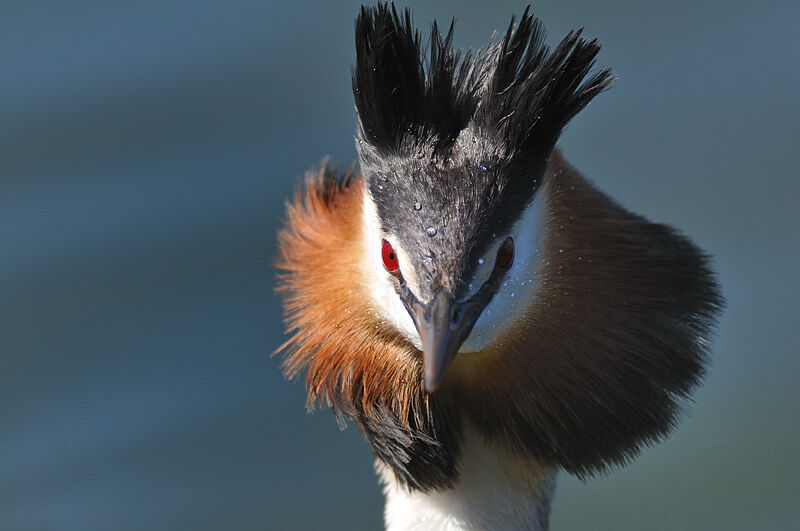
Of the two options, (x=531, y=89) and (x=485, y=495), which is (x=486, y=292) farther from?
(x=485, y=495)

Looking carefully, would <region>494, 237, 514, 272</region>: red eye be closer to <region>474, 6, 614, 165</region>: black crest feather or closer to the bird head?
the bird head

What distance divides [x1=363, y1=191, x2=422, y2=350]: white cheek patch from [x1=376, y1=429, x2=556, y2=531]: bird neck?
42 centimetres

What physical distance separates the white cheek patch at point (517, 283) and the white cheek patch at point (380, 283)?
0.44 ft

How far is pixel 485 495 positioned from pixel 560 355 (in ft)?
1.69

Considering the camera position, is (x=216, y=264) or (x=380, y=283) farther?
(x=216, y=264)

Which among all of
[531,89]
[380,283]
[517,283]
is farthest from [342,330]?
[531,89]

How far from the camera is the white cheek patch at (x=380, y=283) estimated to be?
8.10 ft

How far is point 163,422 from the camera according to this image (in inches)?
169

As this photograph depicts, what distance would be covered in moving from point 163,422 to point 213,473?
0.89 ft

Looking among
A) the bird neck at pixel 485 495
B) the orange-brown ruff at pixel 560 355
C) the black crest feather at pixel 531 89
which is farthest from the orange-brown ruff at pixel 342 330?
the black crest feather at pixel 531 89

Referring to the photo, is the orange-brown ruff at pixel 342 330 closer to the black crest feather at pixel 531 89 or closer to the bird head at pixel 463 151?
the bird head at pixel 463 151

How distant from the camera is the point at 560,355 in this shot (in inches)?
103

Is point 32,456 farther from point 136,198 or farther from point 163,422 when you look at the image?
point 136,198

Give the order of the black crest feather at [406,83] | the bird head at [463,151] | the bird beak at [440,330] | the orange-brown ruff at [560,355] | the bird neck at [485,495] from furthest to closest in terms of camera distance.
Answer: the bird neck at [485,495]
the orange-brown ruff at [560,355]
the black crest feather at [406,83]
the bird head at [463,151]
the bird beak at [440,330]
